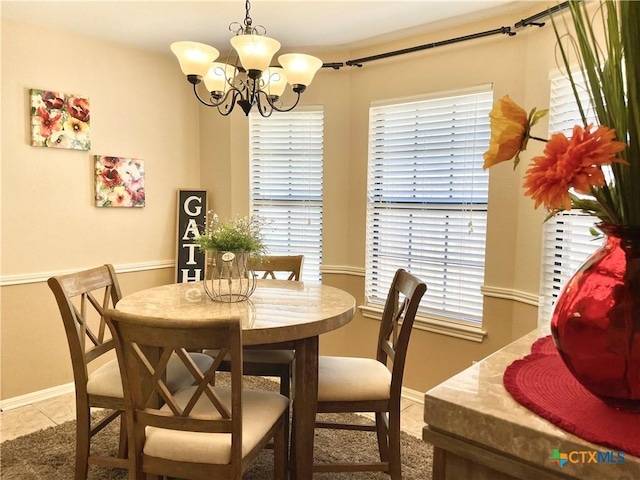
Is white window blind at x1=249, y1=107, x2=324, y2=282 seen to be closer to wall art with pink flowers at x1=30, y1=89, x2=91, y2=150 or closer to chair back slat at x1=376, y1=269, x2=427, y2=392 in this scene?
wall art with pink flowers at x1=30, y1=89, x2=91, y2=150

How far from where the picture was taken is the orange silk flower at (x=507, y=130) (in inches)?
28.6

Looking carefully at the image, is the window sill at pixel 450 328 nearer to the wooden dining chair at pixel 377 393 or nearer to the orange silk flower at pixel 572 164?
the wooden dining chair at pixel 377 393

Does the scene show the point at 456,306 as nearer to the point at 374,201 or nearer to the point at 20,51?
the point at 374,201

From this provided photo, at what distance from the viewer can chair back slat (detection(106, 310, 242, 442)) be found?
137cm

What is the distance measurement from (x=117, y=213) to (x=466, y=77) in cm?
272

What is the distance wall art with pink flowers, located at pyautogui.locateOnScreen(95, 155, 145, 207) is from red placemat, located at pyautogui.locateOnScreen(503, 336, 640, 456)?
127 inches

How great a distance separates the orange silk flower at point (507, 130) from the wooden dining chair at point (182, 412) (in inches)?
36.1

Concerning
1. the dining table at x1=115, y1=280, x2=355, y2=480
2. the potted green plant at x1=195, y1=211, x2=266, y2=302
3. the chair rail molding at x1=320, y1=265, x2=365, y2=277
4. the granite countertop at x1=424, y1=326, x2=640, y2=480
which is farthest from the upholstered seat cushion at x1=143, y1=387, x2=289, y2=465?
the chair rail molding at x1=320, y1=265, x2=365, y2=277

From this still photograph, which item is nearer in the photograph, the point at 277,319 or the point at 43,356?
the point at 277,319

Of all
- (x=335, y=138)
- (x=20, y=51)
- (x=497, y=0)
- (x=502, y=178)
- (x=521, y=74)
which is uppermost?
(x=497, y=0)

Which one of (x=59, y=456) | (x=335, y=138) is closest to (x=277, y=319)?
(x=59, y=456)

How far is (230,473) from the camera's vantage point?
1.48 meters

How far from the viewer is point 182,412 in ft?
4.96

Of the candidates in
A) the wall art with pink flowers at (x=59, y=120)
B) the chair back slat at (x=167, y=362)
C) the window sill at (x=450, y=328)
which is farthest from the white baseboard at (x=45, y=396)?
the chair back slat at (x=167, y=362)
